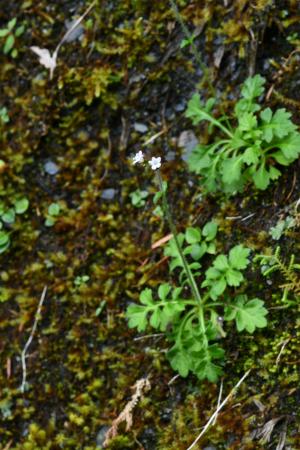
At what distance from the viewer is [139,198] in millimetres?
3883

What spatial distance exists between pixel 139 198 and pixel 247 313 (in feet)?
3.39

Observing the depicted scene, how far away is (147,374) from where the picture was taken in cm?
352

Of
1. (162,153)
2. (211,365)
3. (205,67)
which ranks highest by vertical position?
(205,67)

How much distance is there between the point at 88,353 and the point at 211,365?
2.63ft

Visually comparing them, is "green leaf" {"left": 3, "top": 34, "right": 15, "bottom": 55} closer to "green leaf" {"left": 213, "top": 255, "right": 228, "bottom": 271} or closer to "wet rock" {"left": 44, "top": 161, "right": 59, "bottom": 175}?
"wet rock" {"left": 44, "top": 161, "right": 59, "bottom": 175}

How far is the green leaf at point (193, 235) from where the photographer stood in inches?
139

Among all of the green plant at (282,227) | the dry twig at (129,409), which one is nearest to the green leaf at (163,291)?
the dry twig at (129,409)

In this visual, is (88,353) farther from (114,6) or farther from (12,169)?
(114,6)

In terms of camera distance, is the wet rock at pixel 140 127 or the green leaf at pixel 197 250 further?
the wet rock at pixel 140 127

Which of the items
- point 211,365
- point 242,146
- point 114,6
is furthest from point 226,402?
point 114,6

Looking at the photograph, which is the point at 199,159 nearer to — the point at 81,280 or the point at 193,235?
the point at 193,235

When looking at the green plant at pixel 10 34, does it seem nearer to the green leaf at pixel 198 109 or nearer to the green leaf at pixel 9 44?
the green leaf at pixel 9 44

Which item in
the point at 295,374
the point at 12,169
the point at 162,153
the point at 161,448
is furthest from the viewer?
the point at 12,169

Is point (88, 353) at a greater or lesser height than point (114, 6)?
lesser
